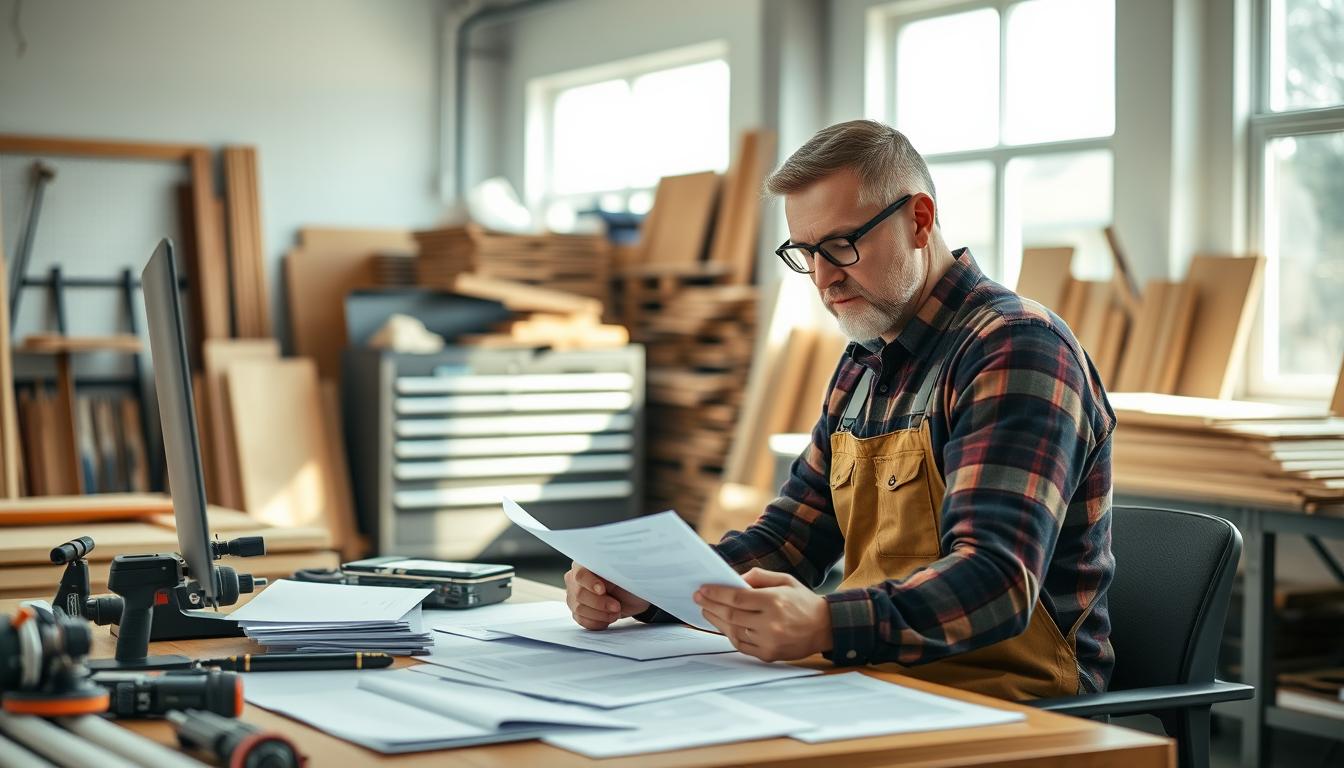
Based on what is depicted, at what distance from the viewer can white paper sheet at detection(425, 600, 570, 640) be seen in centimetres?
199

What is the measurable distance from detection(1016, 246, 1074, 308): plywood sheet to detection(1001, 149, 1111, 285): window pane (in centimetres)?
8

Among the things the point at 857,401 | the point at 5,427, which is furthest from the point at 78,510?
the point at 5,427

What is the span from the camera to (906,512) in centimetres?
201

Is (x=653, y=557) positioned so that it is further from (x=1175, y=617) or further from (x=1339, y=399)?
(x=1339, y=399)

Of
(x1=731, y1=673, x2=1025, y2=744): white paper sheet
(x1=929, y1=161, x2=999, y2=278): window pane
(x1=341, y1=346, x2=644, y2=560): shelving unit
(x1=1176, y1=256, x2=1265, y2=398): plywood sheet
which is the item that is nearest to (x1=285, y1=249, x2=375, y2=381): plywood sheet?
(x1=341, y1=346, x2=644, y2=560): shelving unit

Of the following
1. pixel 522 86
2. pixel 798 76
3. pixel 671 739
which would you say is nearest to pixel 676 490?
pixel 798 76

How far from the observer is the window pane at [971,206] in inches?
237

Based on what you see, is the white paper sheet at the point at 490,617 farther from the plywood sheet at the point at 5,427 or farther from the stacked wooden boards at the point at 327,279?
the stacked wooden boards at the point at 327,279

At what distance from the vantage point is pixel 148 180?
7.36 meters

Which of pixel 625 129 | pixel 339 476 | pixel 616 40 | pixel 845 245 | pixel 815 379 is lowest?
pixel 339 476

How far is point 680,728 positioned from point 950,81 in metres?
5.15

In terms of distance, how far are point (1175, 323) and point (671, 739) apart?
3.86 metres

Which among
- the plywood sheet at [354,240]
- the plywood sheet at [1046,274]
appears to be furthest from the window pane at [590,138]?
the plywood sheet at [1046,274]

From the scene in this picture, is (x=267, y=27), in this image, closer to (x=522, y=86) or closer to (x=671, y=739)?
(x=522, y=86)
